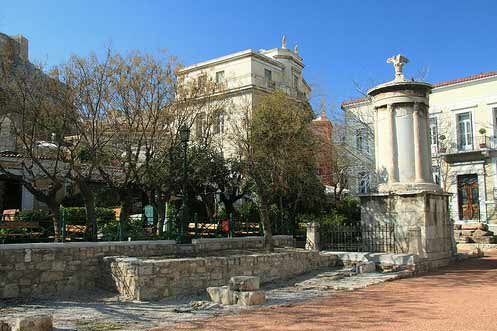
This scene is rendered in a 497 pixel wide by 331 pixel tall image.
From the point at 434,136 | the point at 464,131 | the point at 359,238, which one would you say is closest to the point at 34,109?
the point at 359,238

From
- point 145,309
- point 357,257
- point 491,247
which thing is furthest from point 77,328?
point 491,247

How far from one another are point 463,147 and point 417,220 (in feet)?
52.2

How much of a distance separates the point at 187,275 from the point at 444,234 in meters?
8.96

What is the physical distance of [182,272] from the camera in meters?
10.9

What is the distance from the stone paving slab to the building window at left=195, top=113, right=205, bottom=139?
7.83 m

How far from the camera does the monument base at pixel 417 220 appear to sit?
14227 millimetres

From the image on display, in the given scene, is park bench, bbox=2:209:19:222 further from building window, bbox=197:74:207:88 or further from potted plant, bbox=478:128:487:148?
potted plant, bbox=478:128:487:148

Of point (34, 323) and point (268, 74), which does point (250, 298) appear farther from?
point (268, 74)

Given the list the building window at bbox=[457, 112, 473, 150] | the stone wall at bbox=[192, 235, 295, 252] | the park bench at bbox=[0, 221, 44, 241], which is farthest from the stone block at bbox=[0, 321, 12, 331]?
the building window at bbox=[457, 112, 473, 150]

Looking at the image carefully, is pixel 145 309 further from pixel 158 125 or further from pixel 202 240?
pixel 158 125

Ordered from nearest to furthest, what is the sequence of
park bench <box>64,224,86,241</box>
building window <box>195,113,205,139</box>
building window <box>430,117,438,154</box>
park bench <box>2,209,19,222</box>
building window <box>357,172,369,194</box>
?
park bench <box>2,209,19,222</box> < park bench <box>64,224,86,241</box> < building window <box>195,113,205,139</box> < building window <box>430,117,438,154</box> < building window <box>357,172,369,194</box>

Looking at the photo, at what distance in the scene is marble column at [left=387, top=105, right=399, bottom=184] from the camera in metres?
15.7

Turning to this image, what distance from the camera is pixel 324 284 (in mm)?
11672

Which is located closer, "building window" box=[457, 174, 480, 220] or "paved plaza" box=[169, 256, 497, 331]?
"paved plaza" box=[169, 256, 497, 331]
